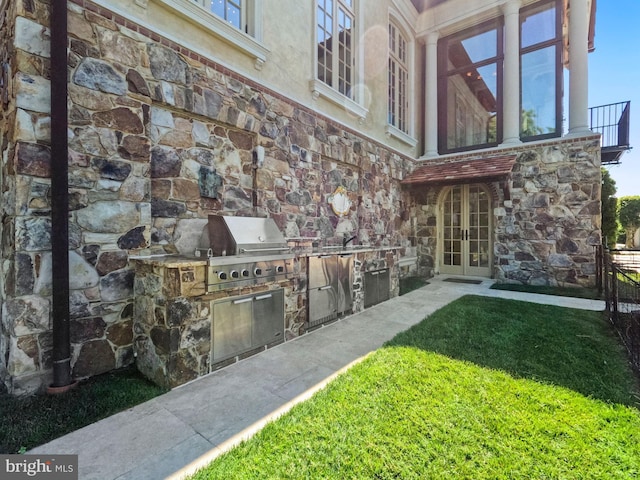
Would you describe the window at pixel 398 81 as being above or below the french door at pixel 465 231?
above

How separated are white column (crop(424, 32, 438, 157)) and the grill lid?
7303 millimetres

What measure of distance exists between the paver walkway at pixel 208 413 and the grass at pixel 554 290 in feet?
14.6

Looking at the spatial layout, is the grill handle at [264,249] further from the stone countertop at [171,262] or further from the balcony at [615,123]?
the balcony at [615,123]

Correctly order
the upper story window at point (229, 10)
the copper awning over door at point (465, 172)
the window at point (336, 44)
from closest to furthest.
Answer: the upper story window at point (229, 10) → the window at point (336, 44) → the copper awning over door at point (465, 172)

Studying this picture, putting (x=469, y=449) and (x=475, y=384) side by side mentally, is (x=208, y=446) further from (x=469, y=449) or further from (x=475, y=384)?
(x=475, y=384)

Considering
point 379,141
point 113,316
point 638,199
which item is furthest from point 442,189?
point 638,199

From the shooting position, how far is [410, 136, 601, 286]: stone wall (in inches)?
265

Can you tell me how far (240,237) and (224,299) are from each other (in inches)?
28.0

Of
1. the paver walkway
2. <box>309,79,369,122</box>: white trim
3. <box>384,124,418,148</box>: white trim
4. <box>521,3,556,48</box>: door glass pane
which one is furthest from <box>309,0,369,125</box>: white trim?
<box>521,3,556,48</box>: door glass pane

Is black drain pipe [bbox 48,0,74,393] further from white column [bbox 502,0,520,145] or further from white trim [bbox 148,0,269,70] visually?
white column [bbox 502,0,520,145]

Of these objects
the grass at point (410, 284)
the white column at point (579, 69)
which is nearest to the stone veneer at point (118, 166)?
the grass at point (410, 284)

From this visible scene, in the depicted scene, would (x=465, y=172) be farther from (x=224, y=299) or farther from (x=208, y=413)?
Answer: (x=208, y=413)

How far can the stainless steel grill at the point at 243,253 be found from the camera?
293 centimetres

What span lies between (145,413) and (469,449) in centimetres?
232
